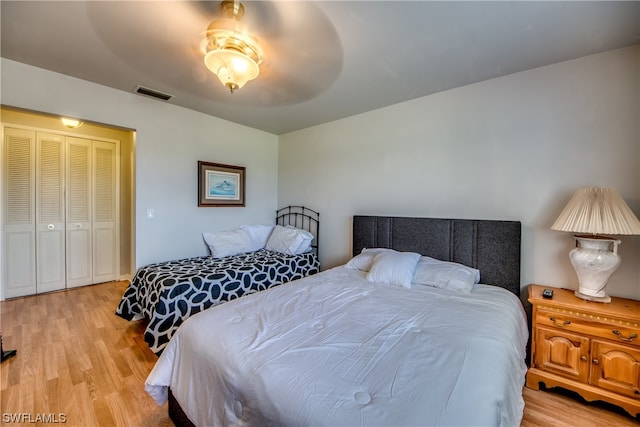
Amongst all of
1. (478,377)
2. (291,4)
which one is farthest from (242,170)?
(478,377)

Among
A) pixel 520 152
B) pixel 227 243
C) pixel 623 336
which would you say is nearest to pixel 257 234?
pixel 227 243

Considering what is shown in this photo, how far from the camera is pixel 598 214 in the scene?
175 cm

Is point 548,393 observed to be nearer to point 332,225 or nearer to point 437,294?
point 437,294

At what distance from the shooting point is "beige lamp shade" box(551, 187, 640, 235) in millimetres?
1683

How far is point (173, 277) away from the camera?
2.44m

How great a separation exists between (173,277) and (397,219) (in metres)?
2.32

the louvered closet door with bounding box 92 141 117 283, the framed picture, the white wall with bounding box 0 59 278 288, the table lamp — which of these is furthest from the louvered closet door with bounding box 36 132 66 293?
the table lamp

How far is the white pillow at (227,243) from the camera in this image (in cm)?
339

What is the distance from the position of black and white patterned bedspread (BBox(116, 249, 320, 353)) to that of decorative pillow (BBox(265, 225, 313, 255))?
11cm

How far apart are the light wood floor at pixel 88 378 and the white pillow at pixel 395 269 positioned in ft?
3.62

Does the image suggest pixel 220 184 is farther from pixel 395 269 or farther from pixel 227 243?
pixel 395 269

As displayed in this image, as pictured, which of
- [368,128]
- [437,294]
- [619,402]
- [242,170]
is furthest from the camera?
[242,170]

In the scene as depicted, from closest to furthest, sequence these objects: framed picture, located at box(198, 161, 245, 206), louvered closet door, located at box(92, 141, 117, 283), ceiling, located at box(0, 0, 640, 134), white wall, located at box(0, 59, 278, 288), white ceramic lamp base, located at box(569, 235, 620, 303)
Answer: ceiling, located at box(0, 0, 640, 134), white ceramic lamp base, located at box(569, 235, 620, 303), white wall, located at box(0, 59, 278, 288), framed picture, located at box(198, 161, 245, 206), louvered closet door, located at box(92, 141, 117, 283)

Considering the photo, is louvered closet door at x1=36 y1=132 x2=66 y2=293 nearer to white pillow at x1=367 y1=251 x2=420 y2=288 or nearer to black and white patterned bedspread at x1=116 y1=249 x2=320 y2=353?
black and white patterned bedspread at x1=116 y1=249 x2=320 y2=353
